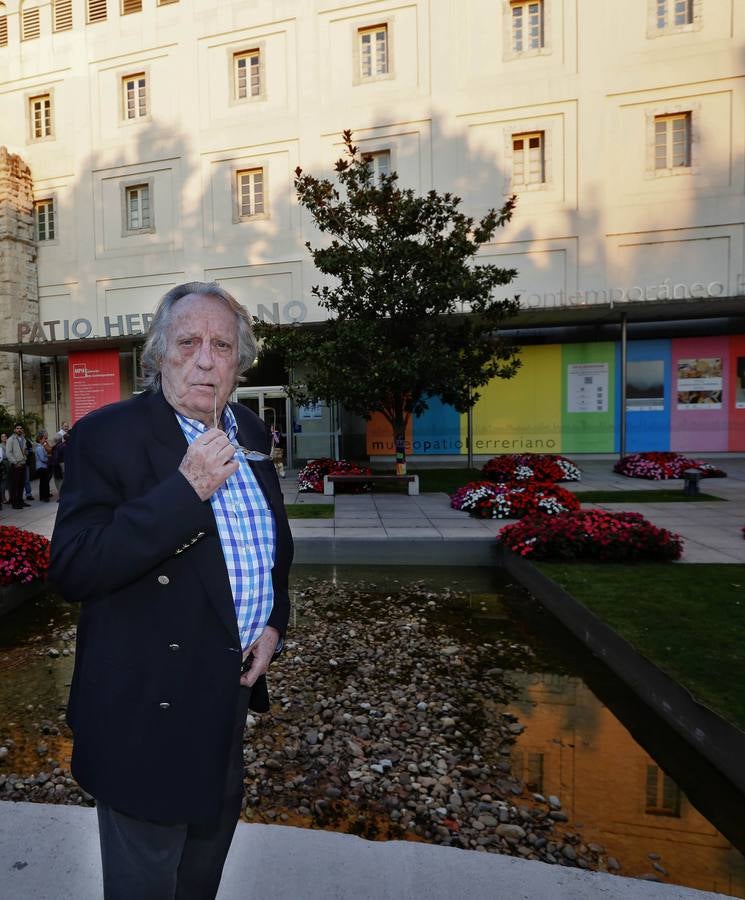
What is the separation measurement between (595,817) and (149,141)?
2445 centimetres

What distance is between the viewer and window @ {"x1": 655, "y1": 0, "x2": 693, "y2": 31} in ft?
56.9

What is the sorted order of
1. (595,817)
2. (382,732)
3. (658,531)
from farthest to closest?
(658,531) → (382,732) → (595,817)

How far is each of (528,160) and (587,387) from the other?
299 inches

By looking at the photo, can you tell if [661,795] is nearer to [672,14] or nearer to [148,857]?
[148,857]

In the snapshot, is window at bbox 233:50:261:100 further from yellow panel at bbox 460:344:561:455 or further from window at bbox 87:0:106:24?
yellow panel at bbox 460:344:561:455

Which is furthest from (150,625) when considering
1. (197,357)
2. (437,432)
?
(437,432)

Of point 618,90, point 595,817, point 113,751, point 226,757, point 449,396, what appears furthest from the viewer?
point 618,90

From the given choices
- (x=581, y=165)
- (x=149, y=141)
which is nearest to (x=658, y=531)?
(x=581, y=165)

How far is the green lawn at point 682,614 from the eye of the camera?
372cm

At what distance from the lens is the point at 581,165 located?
1811 cm

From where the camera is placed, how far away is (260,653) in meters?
1.77

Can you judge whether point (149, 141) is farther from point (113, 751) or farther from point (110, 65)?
point (113, 751)

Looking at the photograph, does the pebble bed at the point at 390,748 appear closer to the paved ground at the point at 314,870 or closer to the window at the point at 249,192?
the paved ground at the point at 314,870

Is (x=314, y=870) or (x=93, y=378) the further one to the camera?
(x=93, y=378)
